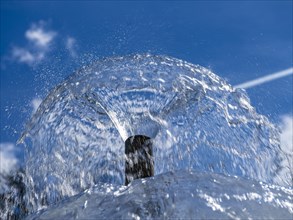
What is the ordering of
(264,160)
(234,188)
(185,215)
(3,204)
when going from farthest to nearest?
1. (3,204)
2. (264,160)
3. (234,188)
4. (185,215)

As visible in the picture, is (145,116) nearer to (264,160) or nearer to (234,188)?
(264,160)

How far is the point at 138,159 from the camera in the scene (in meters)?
5.06

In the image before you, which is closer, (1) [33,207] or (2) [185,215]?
(2) [185,215]

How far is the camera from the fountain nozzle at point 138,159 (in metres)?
4.96

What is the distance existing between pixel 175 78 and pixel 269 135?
1.66 m

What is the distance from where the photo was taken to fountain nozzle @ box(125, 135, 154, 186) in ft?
16.3

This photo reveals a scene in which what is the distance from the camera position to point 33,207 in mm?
7148

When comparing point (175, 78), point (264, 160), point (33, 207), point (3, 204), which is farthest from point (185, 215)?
point (3, 204)

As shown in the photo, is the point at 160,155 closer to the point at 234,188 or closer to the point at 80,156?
the point at 80,156

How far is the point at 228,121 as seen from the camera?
668cm

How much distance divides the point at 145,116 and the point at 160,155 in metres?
0.65

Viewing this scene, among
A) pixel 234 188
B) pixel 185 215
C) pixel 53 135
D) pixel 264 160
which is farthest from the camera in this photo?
pixel 53 135

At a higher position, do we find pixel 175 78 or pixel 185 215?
pixel 175 78

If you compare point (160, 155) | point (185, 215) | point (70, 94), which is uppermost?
point (70, 94)
